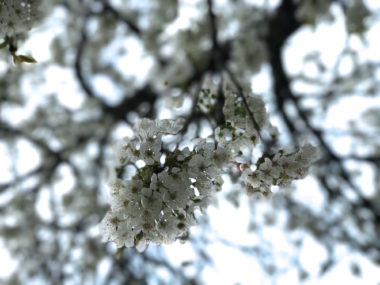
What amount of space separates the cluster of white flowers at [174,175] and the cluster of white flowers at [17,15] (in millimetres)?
703

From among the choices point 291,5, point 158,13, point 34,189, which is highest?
point 158,13

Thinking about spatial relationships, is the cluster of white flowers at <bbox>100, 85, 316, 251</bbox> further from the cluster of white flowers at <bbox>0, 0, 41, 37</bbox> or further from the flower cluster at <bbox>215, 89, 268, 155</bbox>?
the cluster of white flowers at <bbox>0, 0, 41, 37</bbox>

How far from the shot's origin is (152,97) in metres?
5.77

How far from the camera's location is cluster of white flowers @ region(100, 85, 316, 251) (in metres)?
1.65

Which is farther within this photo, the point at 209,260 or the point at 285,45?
the point at 285,45

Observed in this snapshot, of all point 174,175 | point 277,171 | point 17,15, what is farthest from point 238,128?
point 17,15

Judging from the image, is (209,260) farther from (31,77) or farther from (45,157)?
(31,77)

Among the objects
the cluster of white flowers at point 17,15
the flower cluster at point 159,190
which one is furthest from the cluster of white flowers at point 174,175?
the cluster of white flowers at point 17,15

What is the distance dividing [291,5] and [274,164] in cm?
386

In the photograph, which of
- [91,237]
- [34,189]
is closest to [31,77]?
[34,189]

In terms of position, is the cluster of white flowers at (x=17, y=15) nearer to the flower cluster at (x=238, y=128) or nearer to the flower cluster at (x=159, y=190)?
the flower cluster at (x=159, y=190)

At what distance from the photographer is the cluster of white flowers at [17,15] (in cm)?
→ 188

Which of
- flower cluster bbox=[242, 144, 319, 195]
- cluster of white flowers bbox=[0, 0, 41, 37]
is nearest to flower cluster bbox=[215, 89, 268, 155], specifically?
flower cluster bbox=[242, 144, 319, 195]

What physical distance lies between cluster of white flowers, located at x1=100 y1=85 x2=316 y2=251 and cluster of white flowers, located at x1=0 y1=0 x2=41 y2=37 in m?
0.70
